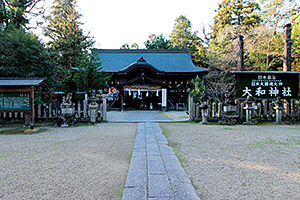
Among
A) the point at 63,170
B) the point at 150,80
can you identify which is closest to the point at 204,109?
the point at 63,170

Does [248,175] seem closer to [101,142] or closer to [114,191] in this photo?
[114,191]

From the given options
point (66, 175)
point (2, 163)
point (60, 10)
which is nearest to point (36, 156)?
point (2, 163)

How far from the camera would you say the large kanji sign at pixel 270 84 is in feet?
32.6

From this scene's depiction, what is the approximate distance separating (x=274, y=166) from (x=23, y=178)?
432cm

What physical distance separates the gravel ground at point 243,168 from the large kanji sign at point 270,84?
531 cm

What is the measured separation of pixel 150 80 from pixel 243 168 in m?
14.7

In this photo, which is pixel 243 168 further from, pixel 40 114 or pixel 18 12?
pixel 18 12

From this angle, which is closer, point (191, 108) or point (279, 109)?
point (279, 109)

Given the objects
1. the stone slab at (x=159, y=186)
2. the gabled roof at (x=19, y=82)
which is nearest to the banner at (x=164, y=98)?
the gabled roof at (x=19, y=82)

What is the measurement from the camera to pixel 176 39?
111 feet

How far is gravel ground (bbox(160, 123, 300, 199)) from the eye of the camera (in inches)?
96.3

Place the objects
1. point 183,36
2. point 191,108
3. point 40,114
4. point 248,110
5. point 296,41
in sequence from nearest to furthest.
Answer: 1. point 248,110
2. point 40,114
3. point 191,108
4. point 296,41
5. point 183,36

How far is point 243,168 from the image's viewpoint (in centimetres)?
327

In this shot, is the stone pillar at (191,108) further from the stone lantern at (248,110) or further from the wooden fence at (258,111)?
the stone lantern at (248,110)
